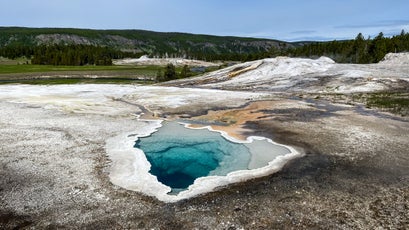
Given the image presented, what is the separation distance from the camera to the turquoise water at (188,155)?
18587 millimetres

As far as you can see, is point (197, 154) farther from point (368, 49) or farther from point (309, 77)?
point (368, 49)

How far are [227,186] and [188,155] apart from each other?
6684mm

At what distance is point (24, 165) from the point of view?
18.5 meters

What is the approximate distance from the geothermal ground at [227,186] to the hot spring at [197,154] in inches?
69.1

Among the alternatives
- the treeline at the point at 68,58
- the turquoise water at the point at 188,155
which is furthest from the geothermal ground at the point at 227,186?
the treeline at the point at 68,58

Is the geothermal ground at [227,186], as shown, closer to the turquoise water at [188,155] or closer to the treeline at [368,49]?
the turquoise water at [188,155]

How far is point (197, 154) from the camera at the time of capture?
22469 millimetres

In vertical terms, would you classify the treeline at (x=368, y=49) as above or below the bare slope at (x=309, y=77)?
above

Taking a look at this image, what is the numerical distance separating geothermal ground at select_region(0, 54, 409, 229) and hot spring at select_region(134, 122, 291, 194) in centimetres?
176

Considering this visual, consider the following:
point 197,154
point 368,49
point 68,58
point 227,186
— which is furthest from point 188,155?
point 68,58

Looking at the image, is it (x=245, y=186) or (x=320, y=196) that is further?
(x=245, y=186)

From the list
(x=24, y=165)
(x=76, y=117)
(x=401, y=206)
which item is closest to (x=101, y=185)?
(x=24, y=165)

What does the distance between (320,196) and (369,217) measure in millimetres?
2283

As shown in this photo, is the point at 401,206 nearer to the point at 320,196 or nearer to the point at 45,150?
the point at 320,196
